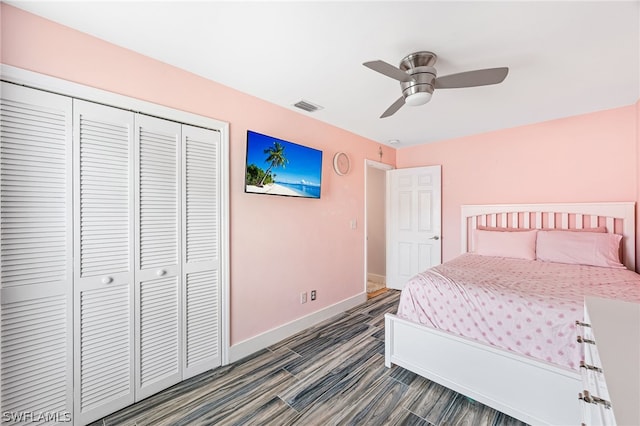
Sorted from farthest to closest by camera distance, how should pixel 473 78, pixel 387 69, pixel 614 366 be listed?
1. pixel 473 78
2. pixel 387 69
3. pixel 614 366

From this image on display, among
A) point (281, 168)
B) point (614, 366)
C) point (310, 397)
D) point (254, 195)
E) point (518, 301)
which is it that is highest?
point (281, 168)

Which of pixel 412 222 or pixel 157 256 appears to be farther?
pixel 412 222

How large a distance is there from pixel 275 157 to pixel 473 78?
1.75 meters

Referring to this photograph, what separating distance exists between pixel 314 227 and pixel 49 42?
2.49 m

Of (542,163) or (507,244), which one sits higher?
(542,163)

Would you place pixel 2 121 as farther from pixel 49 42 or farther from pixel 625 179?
pixel 625 179

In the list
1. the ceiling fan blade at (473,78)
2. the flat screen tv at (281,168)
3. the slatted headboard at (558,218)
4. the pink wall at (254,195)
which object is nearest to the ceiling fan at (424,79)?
the ceiling fan blade at (473,78)

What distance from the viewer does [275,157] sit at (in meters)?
2.50

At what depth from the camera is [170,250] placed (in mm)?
1923

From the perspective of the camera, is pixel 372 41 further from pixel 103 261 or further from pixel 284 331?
pixel 284 331

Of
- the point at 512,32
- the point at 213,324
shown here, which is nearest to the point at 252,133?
the point at 213,324

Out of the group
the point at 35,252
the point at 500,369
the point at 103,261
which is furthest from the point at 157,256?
the point at 500,369

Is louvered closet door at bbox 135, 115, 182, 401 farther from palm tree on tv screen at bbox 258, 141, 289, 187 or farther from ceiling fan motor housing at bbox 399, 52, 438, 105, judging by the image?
ceiling fan motor housing at bbox 399, 52, 438, 105

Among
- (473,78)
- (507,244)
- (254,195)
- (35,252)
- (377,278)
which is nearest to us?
(35,252)
